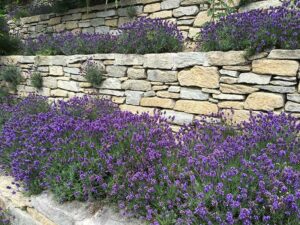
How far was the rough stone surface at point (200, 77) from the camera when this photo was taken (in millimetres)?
3705

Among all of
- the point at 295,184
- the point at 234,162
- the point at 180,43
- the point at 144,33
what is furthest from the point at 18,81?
the point at 295,184

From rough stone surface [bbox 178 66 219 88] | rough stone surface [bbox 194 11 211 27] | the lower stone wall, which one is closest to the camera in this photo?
the lower stone wall

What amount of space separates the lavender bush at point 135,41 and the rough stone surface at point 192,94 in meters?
0.71

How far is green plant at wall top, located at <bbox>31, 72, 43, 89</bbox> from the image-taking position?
5.85m

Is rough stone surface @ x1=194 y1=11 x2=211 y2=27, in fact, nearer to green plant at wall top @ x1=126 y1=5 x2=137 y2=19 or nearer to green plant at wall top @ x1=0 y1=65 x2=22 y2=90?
green plant at wall top @ x1=126 y1=5 x2=137 y2=19

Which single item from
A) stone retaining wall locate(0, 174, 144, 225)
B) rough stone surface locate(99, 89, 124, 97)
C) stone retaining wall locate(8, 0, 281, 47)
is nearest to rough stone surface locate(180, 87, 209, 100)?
rough stone surface locate(99, 89, 124, 97)

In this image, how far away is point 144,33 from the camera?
15.0 ft

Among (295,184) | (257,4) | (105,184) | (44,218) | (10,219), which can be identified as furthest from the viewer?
(257,4)

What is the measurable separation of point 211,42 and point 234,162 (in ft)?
6.11

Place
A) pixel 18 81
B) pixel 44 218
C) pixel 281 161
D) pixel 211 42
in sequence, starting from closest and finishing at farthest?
pixel 281 161 < pixel 44 218 < pixel 211 42 < pixel 18 81

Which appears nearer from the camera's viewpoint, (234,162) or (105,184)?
(234,162)

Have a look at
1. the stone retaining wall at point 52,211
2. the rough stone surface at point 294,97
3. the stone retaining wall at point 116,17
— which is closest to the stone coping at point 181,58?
the rough stone surface at point 294,97

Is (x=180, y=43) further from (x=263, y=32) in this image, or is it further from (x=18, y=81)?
(x=18, y=81)

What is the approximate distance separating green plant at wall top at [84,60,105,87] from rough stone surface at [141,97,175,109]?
804mm
